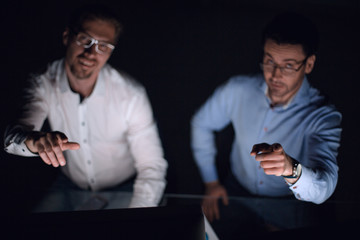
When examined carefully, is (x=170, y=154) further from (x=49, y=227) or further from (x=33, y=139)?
(x=49, y=227)

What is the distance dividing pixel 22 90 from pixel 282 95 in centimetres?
126

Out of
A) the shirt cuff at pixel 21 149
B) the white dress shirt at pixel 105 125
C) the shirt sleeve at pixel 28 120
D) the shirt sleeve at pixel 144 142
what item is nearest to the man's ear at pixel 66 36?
the white dress shirt at pixel 105 125

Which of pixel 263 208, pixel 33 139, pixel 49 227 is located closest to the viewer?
pixel 49 227

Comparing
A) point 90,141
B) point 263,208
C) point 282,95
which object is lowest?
point 263,208

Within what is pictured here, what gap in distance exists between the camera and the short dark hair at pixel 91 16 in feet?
4.26

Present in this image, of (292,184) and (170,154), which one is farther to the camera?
(170,154)

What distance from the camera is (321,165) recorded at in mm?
1028

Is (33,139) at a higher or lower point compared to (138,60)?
lower

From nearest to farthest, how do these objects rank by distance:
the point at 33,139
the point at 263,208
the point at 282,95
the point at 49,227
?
1. the point at 49,227
2. the point at 33,139
3. the point at 282,95
4. the point at 263,208

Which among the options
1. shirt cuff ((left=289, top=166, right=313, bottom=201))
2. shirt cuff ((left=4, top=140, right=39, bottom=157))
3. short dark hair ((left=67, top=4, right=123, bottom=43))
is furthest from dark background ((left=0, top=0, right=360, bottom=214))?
shirt cuff ((left=289, top=166, right=313, bottom=201))

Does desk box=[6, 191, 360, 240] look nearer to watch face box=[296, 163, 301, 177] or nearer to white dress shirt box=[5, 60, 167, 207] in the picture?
white dress shirt box=[5, 60, 167, 207]

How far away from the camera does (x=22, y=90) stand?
1318 mm

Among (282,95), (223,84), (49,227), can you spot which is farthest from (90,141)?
(282,95)

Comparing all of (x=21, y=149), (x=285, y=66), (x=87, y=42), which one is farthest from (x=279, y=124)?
(x=21, y=149)
